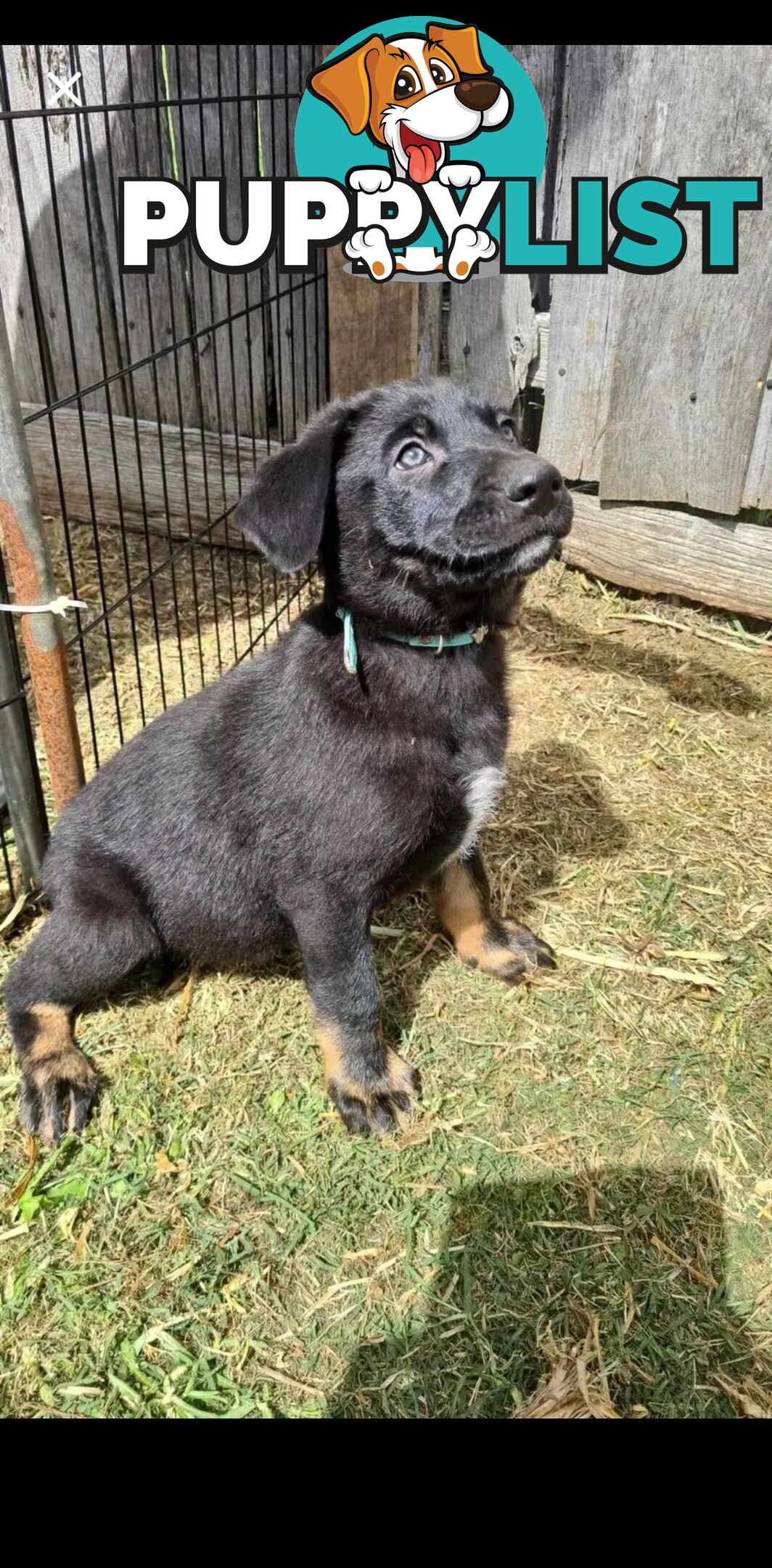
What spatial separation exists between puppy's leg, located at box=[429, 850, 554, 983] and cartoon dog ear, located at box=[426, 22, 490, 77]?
11.5 feet

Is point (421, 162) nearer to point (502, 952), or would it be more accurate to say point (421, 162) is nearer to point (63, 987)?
point (502, 952)

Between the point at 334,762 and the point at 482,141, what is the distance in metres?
3.63

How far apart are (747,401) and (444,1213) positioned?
162 inches

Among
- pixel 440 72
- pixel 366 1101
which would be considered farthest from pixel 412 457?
pixel 440 72

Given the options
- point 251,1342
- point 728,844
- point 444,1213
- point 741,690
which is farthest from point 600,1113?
point 741,690

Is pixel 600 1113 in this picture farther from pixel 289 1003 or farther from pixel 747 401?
pixel 747 401

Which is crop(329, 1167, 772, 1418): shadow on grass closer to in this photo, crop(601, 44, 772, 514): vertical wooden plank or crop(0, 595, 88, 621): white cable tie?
crop(0, 595, 88, 621): white cable tie

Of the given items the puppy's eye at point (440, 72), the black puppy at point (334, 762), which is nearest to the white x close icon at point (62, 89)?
the puppy's eye at point (440, 72)

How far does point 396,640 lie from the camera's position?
9.58 feet

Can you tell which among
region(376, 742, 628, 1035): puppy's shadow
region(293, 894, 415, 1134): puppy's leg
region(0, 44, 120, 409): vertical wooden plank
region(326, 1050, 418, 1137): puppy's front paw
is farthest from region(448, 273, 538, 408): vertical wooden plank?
region(326, 1050, 418, 1137): puppy's front paw

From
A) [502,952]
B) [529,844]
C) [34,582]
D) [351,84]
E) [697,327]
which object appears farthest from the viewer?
[697,327]

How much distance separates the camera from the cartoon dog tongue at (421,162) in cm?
475

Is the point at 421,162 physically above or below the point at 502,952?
above

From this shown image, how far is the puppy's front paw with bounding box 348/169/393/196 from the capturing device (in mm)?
4809
